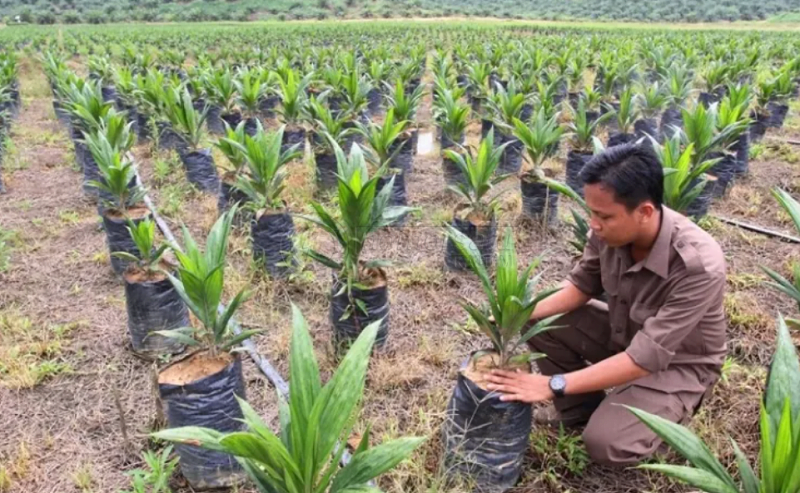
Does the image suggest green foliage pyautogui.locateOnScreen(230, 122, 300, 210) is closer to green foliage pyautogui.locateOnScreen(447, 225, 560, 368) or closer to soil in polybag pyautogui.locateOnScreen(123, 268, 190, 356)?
soil in polybag pyautogui.locateOnScreen(123, 268, 190, 356)

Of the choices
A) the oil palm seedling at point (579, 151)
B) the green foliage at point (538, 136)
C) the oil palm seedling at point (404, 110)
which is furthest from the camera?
the oil palm seedling at point (404, 110)

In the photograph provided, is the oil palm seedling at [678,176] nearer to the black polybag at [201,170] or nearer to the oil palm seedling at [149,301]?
the oil palm seedling at [149,301]

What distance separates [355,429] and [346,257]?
818 mm

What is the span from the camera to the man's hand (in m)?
1.98

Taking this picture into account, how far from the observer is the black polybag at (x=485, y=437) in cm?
204

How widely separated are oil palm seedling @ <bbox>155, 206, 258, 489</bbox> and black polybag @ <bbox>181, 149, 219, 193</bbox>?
304 cm

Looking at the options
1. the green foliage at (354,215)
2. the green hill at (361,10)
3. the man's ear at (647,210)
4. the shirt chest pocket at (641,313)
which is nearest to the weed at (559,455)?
the shirt chest pocket at (641,313)

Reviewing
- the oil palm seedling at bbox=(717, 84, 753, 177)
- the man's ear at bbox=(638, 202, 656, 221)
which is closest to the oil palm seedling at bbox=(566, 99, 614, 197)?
the oil palm seedling at bbox=(717, 84, 753, 177)

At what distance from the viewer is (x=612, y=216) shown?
197 cm

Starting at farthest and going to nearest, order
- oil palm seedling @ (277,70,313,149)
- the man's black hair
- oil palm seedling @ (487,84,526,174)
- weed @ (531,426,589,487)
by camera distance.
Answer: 1. oil palm seedling @ (277,70,313,149)
2. oil palm seedling @ (487,84,526,174)
3. weed @ (531,426,589,487)
4. the man's black hair

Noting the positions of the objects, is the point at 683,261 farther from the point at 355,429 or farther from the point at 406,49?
the point at 406,49

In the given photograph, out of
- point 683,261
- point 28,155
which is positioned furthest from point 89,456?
point 28,155

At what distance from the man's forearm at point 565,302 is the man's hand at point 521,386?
0.43 meters

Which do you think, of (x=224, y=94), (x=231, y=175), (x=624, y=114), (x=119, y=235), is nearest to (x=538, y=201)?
(x=624, y=114)
